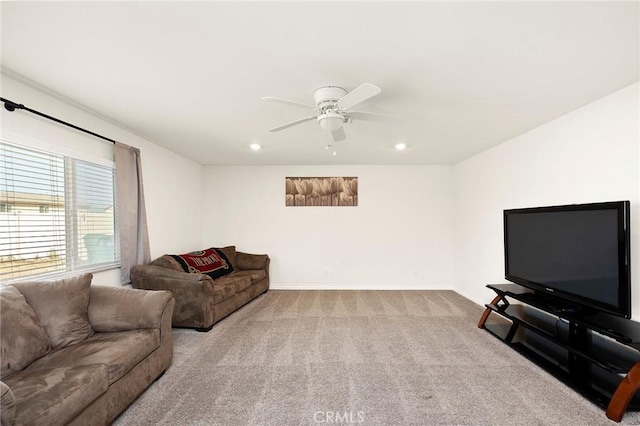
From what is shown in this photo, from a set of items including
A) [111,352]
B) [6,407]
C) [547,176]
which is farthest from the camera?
[547,176]

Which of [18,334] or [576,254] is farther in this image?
[576,254]

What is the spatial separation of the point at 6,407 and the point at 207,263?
10.0 ft

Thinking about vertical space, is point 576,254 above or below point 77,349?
above

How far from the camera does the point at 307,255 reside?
543 centimetres

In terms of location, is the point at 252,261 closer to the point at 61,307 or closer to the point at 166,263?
the point at 166,263

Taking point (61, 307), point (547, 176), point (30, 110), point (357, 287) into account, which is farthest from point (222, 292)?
point (547, 176)

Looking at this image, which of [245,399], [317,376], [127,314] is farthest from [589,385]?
[127,314]

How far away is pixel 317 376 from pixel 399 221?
361 cm

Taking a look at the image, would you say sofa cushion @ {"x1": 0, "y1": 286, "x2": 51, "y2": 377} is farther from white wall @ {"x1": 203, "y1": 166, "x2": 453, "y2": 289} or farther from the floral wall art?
the floral wall art

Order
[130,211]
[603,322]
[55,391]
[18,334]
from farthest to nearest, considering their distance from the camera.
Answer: [130,211], [603,322], [18,334], [55,391]

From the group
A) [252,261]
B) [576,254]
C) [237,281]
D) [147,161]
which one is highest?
[147,161]

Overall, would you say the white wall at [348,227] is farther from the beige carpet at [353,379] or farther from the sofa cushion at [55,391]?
the sofa cushion at [55,391]

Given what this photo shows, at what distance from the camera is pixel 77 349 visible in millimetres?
1909

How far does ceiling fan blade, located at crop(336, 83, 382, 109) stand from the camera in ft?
5.84
